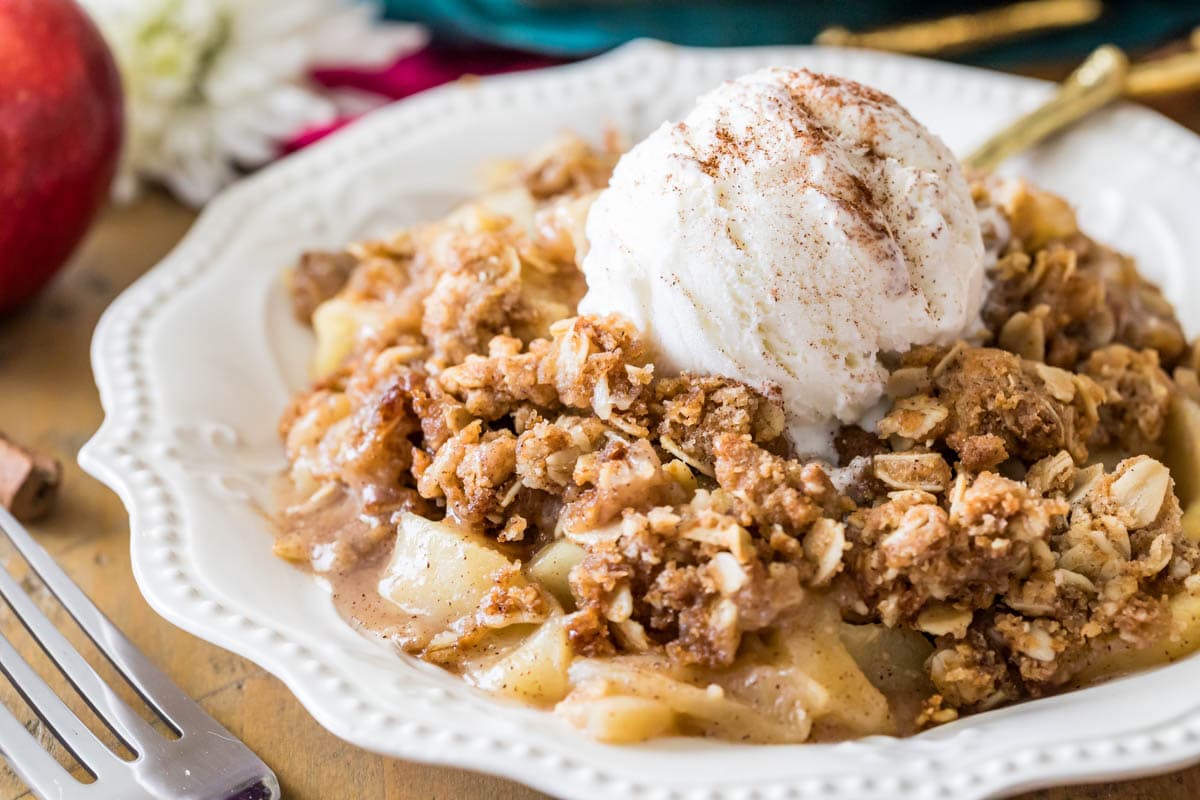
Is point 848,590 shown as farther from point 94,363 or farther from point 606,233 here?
point 94,363

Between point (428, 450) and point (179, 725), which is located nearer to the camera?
point (179, 725)

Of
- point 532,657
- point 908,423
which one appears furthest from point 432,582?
point 908,423

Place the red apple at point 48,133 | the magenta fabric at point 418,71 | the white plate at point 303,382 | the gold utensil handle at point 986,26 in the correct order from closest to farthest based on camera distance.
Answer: the white plate at point 303,382, the red apple at point 48,133, the magenta fabric at point 418,71, the gold utensil handle at point 986,26

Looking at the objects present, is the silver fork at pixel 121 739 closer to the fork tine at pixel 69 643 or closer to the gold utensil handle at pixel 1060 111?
the fork tine at pixel 69 643

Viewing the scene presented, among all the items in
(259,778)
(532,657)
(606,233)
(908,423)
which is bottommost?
(259,778)

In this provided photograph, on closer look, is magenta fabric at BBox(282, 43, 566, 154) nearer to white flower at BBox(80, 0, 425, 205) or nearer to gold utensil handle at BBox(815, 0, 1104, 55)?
white flower at BBox(80, 0, 425, 205)

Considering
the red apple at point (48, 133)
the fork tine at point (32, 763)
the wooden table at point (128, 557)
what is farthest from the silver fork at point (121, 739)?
the red apple at point (48, 133)

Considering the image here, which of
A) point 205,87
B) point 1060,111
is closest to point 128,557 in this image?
point 205,87
